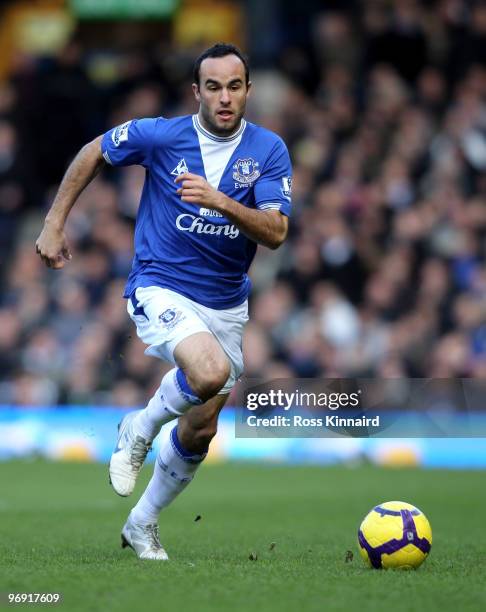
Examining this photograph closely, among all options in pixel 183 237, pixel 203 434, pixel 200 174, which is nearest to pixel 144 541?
pixel 203 434

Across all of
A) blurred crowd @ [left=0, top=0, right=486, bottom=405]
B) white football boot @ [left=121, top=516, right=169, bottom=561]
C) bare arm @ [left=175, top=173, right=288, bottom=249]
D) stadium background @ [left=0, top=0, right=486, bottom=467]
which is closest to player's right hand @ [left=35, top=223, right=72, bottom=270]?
bare arm @ [left=175, top=173, right=288, bottom=249]

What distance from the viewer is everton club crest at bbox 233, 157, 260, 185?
23.0 ft

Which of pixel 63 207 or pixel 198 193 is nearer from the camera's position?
pixel 198 193

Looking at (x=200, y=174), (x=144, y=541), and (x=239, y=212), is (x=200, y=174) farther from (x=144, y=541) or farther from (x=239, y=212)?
(x=144, y=541)

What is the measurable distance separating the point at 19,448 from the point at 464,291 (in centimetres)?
542

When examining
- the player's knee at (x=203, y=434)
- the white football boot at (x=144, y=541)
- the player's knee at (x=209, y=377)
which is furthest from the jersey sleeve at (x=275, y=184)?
the white football boot at (x=144, y=541)

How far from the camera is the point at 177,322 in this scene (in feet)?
22.2

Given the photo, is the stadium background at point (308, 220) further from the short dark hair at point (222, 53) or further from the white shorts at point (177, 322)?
the short dark hair at point (222, 53)

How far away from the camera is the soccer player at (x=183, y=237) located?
22.7 ft

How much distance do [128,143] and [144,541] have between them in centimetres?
202

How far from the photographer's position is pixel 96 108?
18641 mm

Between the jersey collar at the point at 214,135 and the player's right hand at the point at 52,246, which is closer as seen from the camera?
the player's right hand at the point at 52,246

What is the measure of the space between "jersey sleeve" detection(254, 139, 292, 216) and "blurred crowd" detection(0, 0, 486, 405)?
Answer: 7.68 metres

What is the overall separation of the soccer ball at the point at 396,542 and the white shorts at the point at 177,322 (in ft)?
3.41
